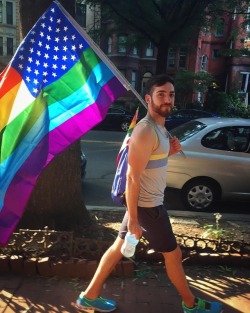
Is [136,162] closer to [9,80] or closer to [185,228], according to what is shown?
[9,80]

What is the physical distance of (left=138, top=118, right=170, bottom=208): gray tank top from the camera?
261 centimetres

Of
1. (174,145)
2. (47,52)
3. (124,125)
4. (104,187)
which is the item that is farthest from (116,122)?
(174,145)

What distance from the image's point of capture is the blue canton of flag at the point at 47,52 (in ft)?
10.1

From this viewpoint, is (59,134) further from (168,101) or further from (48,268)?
(48,268)

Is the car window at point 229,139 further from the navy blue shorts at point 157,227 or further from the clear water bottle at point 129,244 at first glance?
the clear water bottle at point 129,244

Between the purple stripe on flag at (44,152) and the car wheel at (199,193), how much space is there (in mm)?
3431

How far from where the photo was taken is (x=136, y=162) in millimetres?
2471

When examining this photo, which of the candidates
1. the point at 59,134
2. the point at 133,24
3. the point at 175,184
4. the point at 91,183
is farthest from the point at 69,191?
the point at 133,24

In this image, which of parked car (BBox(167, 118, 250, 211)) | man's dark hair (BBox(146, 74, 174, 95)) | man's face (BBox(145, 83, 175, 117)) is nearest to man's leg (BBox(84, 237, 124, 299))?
man's face (BBox(145, 83, 175, 117))

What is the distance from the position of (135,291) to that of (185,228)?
68.0 inches

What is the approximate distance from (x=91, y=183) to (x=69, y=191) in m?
3.61

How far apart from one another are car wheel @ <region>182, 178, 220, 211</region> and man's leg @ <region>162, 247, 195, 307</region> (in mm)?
3355

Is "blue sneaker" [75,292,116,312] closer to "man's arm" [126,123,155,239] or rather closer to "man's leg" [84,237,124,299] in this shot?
"man's leg" [84,237,124,299]

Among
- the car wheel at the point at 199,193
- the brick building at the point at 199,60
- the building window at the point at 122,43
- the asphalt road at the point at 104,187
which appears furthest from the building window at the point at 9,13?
the car wheel at the point at 199,193
